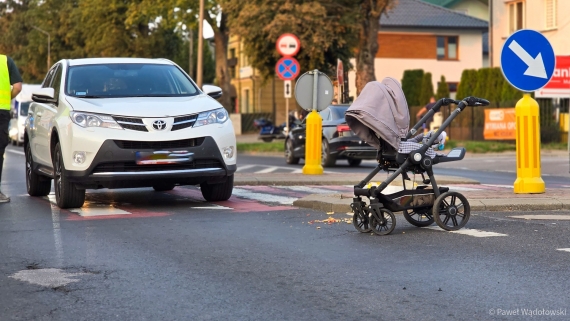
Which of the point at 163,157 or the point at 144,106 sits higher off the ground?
the point at 144,106

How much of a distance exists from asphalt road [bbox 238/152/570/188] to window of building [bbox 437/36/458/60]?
38.0m

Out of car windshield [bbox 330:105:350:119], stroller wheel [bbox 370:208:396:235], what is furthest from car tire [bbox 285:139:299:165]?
stroller wheel [bbox 370:208:396:235]

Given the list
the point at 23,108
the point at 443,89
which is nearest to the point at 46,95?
the point at 23,108

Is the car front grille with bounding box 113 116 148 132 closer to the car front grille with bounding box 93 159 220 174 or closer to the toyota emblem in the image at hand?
the toyota emblem

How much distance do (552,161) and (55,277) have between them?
22.4m

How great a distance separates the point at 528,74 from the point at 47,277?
7.65 metres

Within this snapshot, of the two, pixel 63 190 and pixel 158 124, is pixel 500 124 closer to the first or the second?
pixel 158 124

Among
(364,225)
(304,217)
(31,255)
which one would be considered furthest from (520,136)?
(31,255)

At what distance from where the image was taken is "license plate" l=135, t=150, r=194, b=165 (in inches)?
466

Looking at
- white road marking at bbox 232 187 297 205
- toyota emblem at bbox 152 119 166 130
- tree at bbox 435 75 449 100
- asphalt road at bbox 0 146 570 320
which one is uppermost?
tree at bbox 435 75 449 100

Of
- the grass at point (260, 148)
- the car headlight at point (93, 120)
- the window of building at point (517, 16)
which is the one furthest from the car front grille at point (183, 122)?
the window of building at point (517, 16)

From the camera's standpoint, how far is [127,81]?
43.2 ft

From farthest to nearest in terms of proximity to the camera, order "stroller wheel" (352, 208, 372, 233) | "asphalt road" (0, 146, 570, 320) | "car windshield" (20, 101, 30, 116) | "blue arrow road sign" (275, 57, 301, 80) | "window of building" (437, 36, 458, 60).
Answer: "window of building" (437, 36, 458, 60) < "car windshield" (20, 101, 30, 116) < "blue arrow road sign" (275, 57, 301, 80) < "stroller wheel" (352, 208, 372, 233) < "asphalt road" (0, 146, 570, 320)

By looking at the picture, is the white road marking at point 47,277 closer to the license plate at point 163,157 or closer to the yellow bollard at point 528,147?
the license plate at point 163,157
